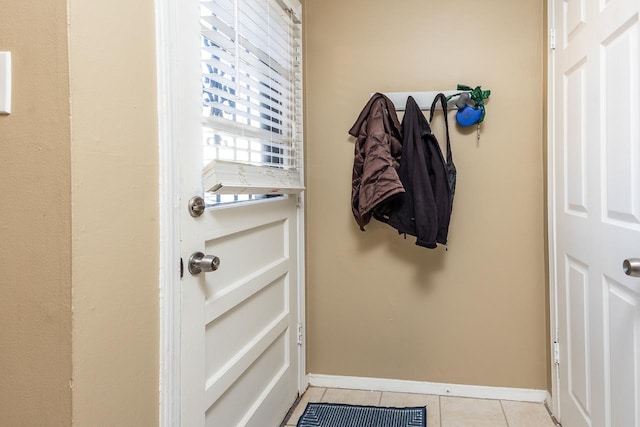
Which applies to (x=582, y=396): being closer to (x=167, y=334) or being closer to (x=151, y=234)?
(x=167, y=334)

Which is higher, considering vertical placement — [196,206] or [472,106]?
[472,106]

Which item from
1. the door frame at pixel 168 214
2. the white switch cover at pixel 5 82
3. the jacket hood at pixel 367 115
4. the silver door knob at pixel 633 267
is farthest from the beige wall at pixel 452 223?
the white switch cover at pixel 5 82

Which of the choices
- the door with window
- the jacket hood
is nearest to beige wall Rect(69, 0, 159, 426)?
the door with window

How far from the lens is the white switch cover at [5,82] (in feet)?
2.86

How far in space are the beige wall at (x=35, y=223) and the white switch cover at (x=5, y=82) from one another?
12 millimetres

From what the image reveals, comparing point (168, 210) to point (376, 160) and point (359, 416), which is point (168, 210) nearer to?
point (376, 160)

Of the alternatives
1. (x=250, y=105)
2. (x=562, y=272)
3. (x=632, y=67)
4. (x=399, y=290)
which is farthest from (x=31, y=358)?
(x=562, y=272)

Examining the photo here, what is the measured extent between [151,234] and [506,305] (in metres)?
1.82

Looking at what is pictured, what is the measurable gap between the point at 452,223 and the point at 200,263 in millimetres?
1436

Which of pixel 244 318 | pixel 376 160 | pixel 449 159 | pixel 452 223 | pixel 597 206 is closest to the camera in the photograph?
pixel 597 206

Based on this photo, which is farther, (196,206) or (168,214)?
(196,206)

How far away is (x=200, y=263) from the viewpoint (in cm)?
126

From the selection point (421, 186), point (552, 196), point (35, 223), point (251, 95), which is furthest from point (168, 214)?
point (552, 196)

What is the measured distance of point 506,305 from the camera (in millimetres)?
2309
